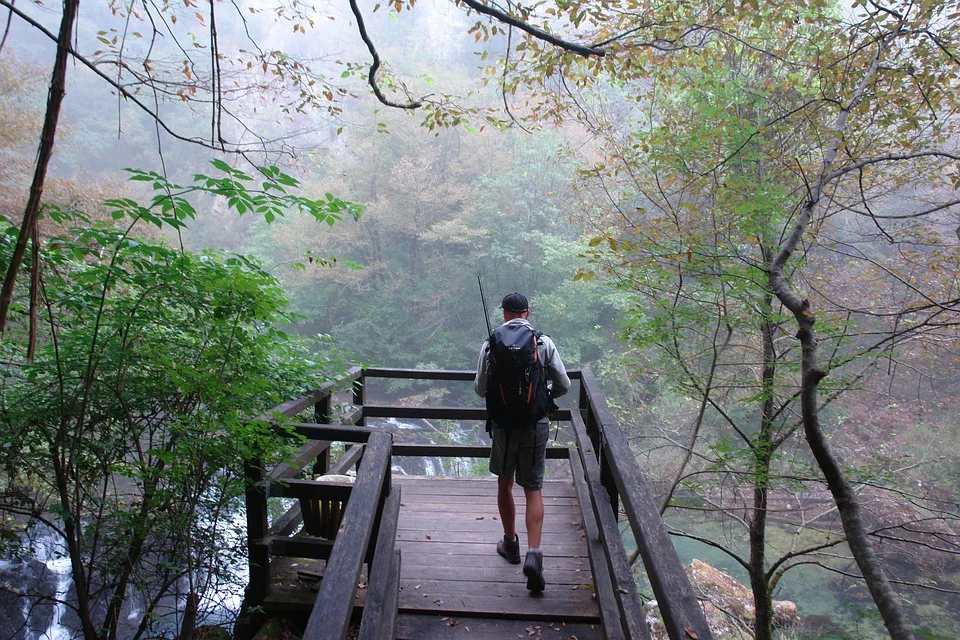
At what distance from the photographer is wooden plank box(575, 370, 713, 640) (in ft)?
4.54

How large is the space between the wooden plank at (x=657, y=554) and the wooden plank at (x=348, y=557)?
80 centimetres

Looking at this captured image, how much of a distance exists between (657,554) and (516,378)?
1279mm

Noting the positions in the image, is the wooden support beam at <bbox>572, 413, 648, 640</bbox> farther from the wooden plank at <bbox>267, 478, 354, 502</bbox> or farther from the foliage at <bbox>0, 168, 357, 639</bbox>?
the foliage at <bbox>0, 168, 357, 639</bbox>

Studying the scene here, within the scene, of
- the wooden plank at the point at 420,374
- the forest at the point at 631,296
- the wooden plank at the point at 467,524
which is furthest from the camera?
the wooden plank at the point at 420,374

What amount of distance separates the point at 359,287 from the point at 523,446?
19625 millimetres

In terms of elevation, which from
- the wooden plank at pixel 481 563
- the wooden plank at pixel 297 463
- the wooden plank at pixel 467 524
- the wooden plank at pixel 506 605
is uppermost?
the wooden plank at pixel 297 463

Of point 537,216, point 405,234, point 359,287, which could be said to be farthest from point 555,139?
point 359,287

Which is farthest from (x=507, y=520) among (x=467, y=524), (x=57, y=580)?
(x=57, y=580)

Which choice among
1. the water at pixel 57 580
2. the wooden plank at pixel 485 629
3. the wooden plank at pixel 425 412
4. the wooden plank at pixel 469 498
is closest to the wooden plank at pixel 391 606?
the wooden plank at pixel 485 629

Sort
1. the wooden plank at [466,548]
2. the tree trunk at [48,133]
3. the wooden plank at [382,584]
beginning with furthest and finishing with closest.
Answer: the wooden plank at [466,548] < the wooden plank at [382,584] < the tree trunk at [48,133]

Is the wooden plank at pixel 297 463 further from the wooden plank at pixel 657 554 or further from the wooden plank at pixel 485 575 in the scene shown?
the wooden plank at pixel 657 554

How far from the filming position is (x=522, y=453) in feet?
9.80

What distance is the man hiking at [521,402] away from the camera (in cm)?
281

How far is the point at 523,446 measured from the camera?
2973 mm
